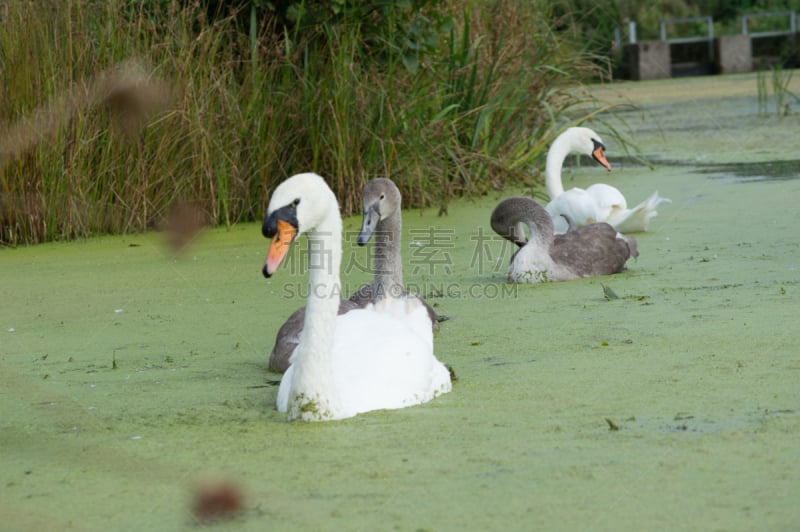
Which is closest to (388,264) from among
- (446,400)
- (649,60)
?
(446,400)

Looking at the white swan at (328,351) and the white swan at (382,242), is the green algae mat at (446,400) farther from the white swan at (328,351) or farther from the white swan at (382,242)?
the white swan at (382,242)

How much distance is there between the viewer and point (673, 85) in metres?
26.6

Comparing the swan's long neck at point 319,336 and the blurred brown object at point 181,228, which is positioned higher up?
the blurred brown object at point 181,228

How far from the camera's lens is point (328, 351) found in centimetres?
361

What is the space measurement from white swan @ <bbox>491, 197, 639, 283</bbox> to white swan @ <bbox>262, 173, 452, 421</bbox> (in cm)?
224

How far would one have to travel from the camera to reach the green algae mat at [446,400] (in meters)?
2.83

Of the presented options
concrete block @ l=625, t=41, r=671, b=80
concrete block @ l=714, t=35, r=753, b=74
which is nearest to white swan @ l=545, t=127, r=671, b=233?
concrete block @ l=625, t=41, r=671, b=80

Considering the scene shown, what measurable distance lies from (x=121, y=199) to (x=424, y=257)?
2.07 m

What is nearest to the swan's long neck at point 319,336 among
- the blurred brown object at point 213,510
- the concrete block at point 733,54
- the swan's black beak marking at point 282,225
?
the swan's black beak marking at point 282,225

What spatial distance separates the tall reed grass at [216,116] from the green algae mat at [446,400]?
0.57 metres

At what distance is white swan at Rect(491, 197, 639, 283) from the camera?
611cm

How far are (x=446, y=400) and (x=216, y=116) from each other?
454 centimetres

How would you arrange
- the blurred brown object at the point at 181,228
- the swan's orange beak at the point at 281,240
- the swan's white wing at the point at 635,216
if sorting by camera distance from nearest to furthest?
the blurred brown object at the point at 181,228 → the swan's orange beak at the point at 281,240 → the swan's white wing at the point at 635,216

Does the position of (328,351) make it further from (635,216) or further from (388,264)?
(635,216)
